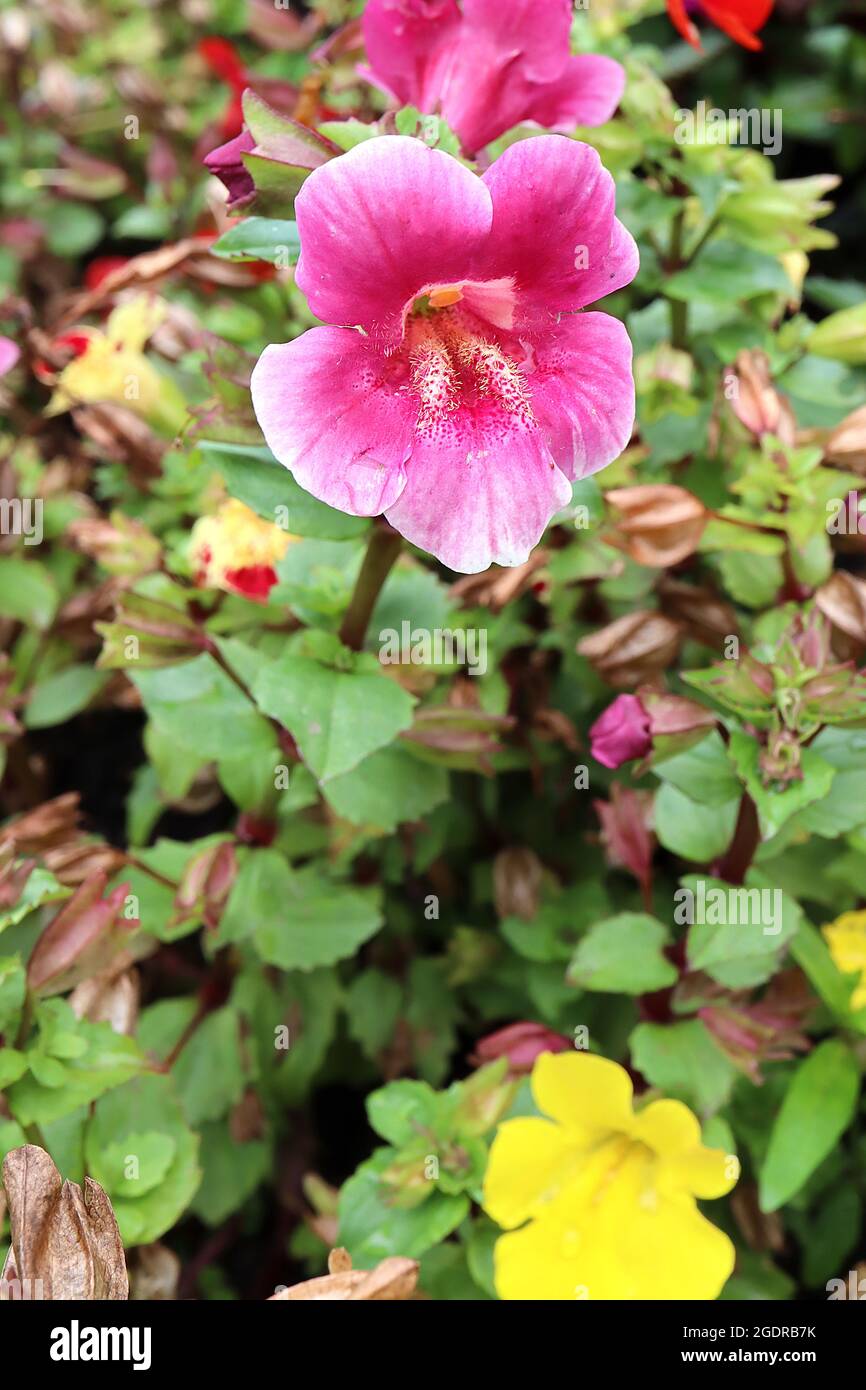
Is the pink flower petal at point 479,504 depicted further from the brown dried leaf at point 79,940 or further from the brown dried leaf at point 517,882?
the brown dried leaf at point 517,882

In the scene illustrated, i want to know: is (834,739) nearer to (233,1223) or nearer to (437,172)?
(437,172)

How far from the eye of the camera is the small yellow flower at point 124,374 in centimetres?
132

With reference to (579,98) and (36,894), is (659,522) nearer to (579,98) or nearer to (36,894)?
(579,98)

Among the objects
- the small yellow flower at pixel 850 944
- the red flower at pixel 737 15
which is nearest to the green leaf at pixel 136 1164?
the small yellow flower at pixel 850 944

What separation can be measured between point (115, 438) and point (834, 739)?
0.81 m

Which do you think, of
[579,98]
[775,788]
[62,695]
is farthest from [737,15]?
[62,695]

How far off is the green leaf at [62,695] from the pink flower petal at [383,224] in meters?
0.76

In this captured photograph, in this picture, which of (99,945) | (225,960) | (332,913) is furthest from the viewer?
(225,960)

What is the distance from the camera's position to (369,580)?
0.89 meters

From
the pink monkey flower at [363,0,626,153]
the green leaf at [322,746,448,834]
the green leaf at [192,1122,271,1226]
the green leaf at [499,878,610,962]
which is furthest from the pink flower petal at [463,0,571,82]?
the green leaf at [192,1122,271,1226]

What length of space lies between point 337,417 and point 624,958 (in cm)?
49

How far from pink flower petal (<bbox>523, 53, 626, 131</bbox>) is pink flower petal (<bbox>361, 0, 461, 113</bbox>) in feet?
0.24

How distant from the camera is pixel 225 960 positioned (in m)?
1.24
